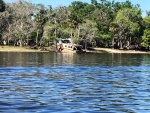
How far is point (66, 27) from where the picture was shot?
465ft

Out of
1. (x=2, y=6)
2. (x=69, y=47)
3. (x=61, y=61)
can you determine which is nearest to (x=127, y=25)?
(x=69, y=47)

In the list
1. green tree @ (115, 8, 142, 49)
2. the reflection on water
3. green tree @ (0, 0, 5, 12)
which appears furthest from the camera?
green tree @ (115, 8, 142, 49)

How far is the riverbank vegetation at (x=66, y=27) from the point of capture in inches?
5197

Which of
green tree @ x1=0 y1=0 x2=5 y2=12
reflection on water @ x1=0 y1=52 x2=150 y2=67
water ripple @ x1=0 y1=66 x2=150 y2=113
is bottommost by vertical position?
reflection on water @ x1=0 y1=52 x2=150 y2=67

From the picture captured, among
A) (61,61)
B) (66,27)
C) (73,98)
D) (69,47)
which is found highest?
(66,27)

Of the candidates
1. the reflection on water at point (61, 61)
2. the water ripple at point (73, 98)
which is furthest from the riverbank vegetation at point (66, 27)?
the water ripple at point (73, 98)

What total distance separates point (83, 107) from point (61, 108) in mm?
1122

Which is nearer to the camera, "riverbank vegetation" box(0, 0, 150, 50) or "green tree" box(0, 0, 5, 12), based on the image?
"riverbank vegetation" box(0, 0, 150, 50)

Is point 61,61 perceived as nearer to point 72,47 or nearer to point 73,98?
point 73,98

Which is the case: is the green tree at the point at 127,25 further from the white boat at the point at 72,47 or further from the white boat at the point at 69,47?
the white boat at the point at 72,47

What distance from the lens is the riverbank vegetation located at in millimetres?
132000

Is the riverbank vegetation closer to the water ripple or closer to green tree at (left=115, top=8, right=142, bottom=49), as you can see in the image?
green tree at (left=115, top=8, right=142, bottom=49)

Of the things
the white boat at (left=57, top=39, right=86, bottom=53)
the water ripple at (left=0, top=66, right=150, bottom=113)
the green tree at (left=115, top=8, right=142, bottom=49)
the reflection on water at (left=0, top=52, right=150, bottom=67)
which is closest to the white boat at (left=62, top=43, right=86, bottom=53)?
the white boat at (left=57, top=39, right=86, bottom=53)

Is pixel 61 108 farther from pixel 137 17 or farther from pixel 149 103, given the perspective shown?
pixel 137 17
